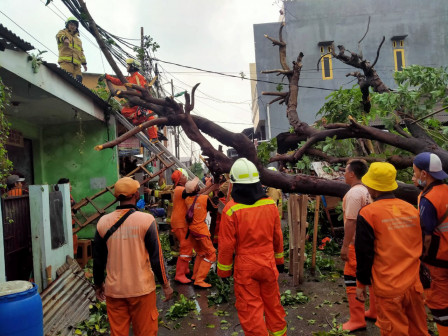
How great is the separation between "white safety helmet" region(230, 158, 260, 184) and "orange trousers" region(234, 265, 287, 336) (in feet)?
2.79

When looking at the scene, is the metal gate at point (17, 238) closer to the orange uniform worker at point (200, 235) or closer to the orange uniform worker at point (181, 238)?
the orange uniform worker at point (181, 238)

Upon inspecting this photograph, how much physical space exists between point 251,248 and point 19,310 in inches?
85.2

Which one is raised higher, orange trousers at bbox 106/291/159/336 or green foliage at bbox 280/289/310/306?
orange trousers at bbox 106/291/159/336

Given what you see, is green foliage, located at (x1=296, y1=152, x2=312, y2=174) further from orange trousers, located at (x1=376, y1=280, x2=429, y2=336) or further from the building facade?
the building facade

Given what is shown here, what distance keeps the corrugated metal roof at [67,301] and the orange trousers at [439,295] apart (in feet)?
12.9

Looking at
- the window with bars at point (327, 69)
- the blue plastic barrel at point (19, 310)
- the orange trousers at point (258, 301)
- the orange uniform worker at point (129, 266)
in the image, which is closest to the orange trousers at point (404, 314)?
the orange trousers at point (258, 301)

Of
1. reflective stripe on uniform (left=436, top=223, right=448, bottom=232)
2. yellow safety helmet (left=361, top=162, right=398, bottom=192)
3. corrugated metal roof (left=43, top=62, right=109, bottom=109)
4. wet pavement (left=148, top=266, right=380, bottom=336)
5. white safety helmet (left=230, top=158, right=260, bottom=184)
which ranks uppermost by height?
corrugated metal roof (left=43, top=62, right=109, bottom=109)

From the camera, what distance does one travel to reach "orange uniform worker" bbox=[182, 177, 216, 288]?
6.23 m

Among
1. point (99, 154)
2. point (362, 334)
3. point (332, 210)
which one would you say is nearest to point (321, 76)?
point (332, 210)

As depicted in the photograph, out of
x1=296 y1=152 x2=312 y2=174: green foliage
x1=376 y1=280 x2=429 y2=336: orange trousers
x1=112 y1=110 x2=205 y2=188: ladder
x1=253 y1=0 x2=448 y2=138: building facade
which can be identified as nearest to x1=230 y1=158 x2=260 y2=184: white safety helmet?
x1=376 y1=280 x2=429 y2=336: orange trousers

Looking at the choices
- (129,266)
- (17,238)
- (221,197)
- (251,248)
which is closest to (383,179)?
(251,248)

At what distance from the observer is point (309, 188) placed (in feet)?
14.0

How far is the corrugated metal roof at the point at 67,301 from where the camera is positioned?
4141 mm

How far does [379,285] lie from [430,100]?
4.11m
